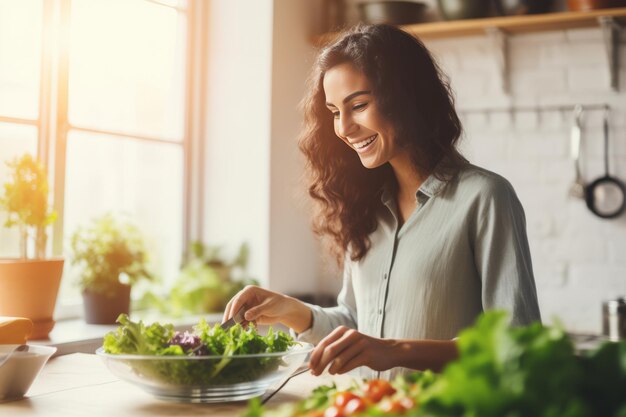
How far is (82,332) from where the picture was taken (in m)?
2.71

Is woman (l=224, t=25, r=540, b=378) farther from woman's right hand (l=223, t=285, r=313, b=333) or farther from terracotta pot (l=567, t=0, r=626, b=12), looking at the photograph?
terracotta pot (l=567, t=0, r=626, b=12)

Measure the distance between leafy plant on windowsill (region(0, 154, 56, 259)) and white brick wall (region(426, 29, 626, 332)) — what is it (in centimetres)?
170

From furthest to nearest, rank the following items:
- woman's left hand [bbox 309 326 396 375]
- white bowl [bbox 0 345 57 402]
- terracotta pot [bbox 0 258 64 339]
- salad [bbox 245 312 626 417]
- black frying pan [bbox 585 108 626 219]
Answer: black frying pan [bbox 585 108 626 219] → terracotta pot [bbox 0 258 64 339] → white bowl [bbox 0 345 57 402] → woman's left hand [bbox 309 326 396 375] → salad [bbox 245 312 626 417]

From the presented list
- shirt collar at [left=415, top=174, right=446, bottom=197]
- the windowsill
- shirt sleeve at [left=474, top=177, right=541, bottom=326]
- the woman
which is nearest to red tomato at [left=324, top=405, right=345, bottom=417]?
the woman

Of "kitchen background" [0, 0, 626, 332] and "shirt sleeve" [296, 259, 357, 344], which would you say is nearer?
"shirt sleeve" [296, 259, 357, 344]

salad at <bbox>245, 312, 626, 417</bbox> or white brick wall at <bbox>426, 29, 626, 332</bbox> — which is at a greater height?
white brick wall at <bbox>426, 29, 626, 332</bbox>

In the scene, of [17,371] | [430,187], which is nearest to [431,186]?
[430,187]

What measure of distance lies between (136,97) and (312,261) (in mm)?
1089

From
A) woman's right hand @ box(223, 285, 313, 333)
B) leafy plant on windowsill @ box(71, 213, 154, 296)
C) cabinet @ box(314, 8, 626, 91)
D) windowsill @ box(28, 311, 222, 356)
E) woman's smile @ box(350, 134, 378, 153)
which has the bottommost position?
windowsill @ box(28, 311, 222, 356)

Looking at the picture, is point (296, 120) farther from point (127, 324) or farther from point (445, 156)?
point (127, 324)

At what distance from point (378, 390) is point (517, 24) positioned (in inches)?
99.5

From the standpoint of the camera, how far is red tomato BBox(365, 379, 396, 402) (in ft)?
3.41

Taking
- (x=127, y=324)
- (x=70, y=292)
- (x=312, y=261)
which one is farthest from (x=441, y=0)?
(x=127, y=324)

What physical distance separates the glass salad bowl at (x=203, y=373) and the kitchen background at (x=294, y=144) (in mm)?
1802
